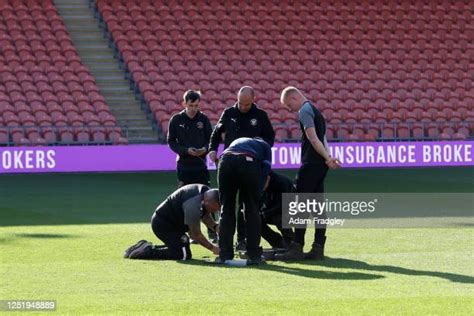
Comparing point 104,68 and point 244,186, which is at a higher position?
point 244,186

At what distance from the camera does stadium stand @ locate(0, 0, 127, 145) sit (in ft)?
93.6

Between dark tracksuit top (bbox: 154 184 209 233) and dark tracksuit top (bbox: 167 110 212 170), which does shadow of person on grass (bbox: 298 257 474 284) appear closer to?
dark tracksuit top (bbox: 154 184 209 233)

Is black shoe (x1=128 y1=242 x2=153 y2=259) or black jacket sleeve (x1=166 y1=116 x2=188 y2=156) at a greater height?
black jacket sleeve (x1=166 y1=116 x2=188 y2=156)

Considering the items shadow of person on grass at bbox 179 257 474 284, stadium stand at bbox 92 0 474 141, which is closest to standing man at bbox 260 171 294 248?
shadow of person on grass at bbox 179 257 474 284

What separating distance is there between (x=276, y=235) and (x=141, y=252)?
176 cm

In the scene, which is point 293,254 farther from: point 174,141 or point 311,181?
point 174,141

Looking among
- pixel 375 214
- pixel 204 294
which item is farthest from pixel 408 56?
pixel 204 294

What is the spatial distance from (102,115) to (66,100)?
109cm

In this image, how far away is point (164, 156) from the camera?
28.5 meters

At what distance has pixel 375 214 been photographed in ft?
59.5

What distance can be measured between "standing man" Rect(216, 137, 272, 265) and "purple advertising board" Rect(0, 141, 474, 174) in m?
15.4

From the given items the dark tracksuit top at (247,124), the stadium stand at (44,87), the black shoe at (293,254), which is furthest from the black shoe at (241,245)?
the stadium stand at (44,87)

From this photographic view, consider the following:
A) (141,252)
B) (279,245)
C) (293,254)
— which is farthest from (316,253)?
(141,252)

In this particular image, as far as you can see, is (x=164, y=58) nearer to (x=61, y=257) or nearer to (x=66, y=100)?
(x=66, y=100)
